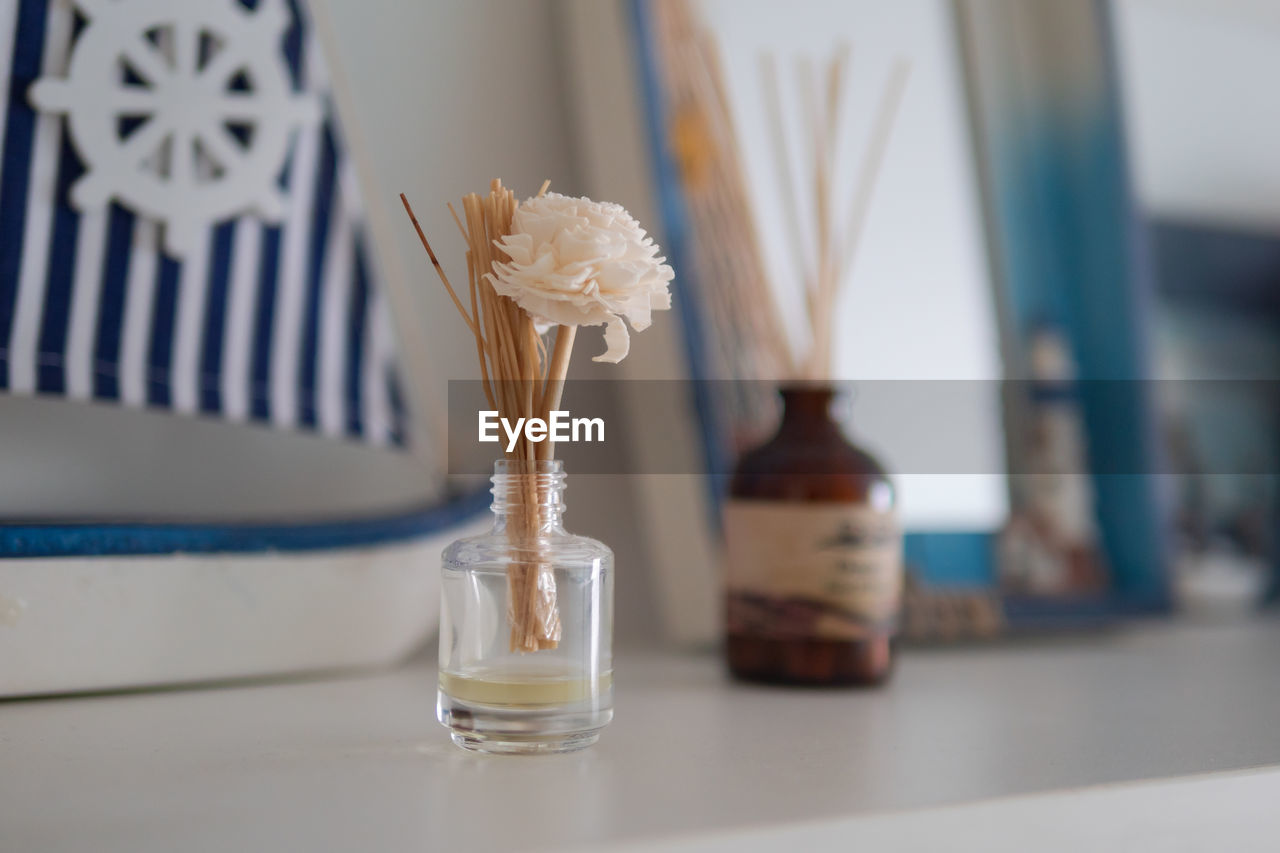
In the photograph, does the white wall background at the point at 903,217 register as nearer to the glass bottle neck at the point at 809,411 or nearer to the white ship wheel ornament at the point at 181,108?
the glass bottle neck at the point at 809,411

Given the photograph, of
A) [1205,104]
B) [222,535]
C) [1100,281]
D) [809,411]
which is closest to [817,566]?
[809,411]

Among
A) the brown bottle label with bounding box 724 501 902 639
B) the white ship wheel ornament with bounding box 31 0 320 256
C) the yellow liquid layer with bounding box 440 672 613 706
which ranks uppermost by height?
the white ship wheel ornament with bounding box 31 0 320 256

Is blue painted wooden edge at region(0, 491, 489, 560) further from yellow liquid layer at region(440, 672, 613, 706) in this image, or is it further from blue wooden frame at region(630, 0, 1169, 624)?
blue wooden frame at region(630, 0, 1169, 624)

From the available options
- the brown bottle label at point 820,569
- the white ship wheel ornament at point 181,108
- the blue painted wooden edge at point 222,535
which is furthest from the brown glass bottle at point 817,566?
the white ship wheel ornament at point 181,108

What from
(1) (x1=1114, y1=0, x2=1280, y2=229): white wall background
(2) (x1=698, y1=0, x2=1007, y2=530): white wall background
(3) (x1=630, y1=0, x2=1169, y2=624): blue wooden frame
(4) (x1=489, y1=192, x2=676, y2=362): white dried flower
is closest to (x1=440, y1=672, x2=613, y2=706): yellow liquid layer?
(4) (x1=489, y1=192, x2=676, y2=362): white dried flower

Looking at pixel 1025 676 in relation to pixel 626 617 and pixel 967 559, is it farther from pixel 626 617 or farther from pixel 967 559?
pixel 626 617

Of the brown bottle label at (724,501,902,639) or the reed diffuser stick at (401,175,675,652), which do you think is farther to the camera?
the brown bottle label at (724,501,902,639)
